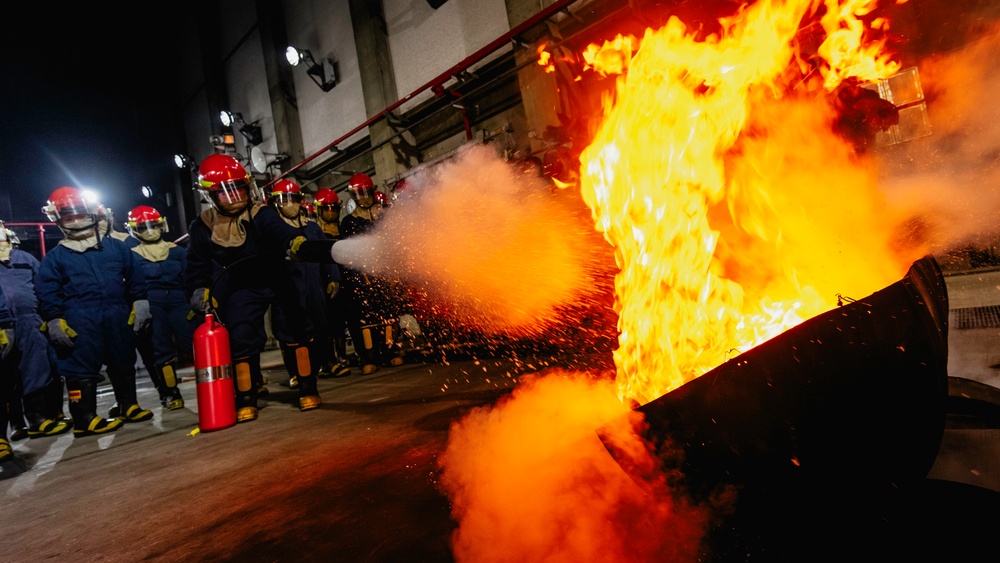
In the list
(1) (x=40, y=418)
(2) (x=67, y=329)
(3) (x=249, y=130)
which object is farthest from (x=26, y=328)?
(3) (x=249, y=130)

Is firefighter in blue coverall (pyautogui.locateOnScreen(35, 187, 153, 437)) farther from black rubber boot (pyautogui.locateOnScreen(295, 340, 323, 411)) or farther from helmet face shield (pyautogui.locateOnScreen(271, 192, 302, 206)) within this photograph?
helmet face shield (pyautogui.locateOnScreen(271, 192, 302, 206))

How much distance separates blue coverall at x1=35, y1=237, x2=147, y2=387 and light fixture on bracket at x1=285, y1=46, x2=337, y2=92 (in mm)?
9258

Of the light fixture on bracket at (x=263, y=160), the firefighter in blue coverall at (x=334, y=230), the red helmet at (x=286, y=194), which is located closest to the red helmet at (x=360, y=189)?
the firefighter in blue coverall at (x=334, y=230)

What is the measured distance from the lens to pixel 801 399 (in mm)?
1295

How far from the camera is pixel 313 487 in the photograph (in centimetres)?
247

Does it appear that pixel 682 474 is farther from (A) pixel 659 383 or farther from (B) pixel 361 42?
(B) pixel 361 42

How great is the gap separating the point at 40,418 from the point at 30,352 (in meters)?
0.84

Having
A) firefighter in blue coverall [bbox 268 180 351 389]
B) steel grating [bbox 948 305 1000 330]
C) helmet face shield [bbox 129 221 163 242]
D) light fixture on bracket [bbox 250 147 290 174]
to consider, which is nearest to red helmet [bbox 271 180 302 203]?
firefighter in blue coverall [bbox 268 180 351 389]

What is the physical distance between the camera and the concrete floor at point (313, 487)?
1.64m

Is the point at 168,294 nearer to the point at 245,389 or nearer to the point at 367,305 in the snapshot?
the point at 367,305

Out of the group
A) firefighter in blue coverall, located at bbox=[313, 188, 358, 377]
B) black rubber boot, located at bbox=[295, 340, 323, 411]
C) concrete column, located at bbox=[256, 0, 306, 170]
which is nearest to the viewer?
black rubber boot, located at bbox=[295, 340, 323, 411]

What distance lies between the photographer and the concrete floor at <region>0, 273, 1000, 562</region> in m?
1.64

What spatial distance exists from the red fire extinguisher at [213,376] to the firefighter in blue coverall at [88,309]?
1.95 metres

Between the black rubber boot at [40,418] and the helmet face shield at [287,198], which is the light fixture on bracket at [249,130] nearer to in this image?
the helmet face shield at [287,198]
